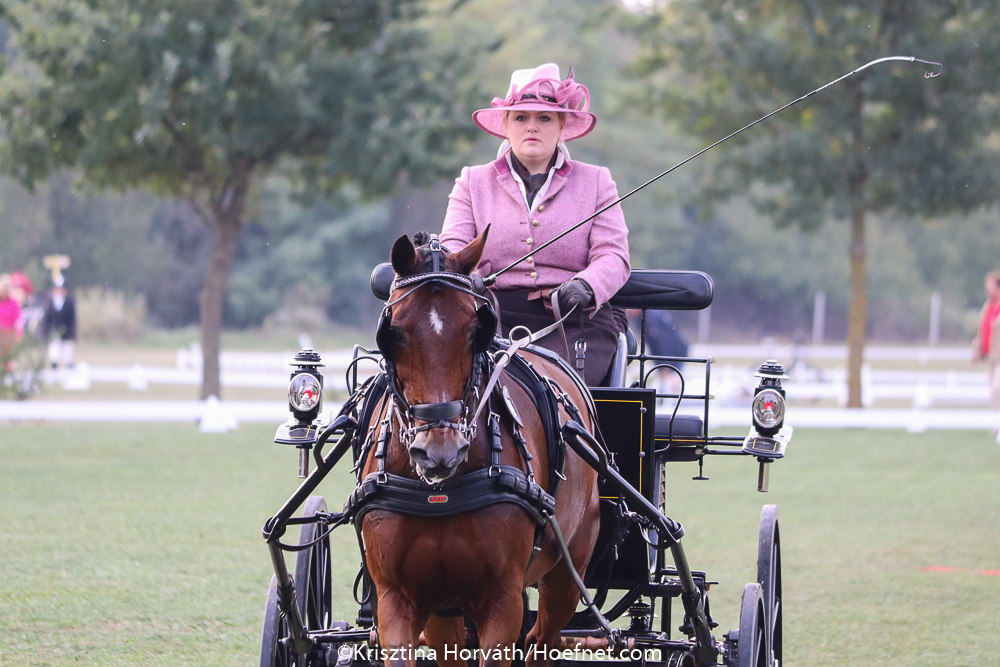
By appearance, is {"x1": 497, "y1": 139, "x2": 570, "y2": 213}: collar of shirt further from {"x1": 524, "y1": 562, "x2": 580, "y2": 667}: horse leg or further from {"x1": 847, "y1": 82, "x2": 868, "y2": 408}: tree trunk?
{"x1": 847, "y1": 82, "x2": 868, "y2": 408}: tree trunk

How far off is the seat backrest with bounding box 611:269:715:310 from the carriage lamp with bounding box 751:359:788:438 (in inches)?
16.4

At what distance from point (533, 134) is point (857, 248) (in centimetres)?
1676

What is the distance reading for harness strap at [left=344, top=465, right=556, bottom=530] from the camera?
3.66 metres

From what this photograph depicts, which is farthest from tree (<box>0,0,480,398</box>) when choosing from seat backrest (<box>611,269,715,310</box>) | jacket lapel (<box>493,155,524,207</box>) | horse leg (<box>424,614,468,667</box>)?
horse leg (<box>424,614,468,667</box>)

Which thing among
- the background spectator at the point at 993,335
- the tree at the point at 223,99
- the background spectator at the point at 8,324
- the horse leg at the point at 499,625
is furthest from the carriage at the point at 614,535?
the background spectator at the point at 8,324

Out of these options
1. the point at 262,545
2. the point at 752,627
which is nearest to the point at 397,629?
the point at 752,627

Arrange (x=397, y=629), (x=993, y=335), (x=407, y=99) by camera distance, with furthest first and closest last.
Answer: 1. (x=407, y=99)
2. (x=993, y=335)
3. (x=397, y=629)

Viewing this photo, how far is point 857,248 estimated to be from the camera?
68.6ft

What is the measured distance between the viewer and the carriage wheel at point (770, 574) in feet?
17.7

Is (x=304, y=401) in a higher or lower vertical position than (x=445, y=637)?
higher

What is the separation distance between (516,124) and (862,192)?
16.0 meters

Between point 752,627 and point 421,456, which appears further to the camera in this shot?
point 752,627

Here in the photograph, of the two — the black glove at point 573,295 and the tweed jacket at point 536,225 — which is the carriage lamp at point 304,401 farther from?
the black glove at point 573,295

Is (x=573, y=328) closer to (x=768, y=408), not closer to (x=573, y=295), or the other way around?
(x=573, y=295)
